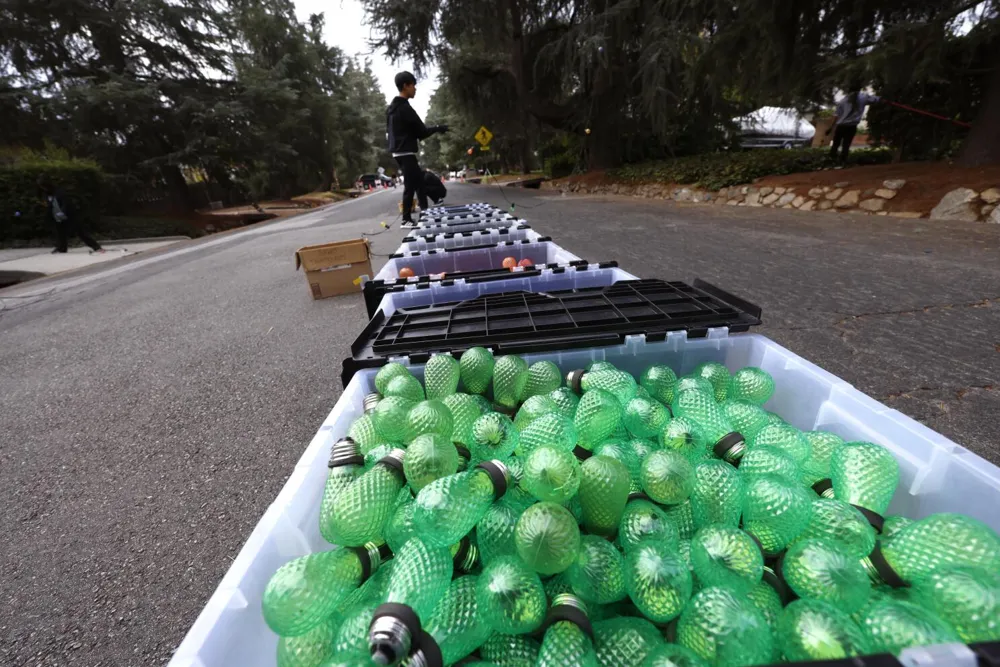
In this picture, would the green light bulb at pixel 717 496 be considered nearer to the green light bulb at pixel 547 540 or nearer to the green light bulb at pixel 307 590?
the green light bulb at pixel 547 540

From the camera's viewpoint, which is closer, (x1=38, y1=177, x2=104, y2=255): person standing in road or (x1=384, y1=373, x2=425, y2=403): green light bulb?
(x1=384, y1=373, x2=425, y2=403): green light bulb

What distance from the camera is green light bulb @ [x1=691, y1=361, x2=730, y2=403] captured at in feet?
4.95

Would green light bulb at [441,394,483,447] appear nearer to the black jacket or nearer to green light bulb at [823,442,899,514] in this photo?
green light bulb at [823,442,899,514]

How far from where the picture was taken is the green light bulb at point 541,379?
154 cm

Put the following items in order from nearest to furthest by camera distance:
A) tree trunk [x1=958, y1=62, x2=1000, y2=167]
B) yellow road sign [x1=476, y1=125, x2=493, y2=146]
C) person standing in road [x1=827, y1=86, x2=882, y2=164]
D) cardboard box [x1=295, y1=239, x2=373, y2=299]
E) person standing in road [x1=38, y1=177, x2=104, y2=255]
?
1. cardboard box [x1=295, y1=239, x2=373, y2=299]
2. tree trunk [x1=958, y1=62, x2=1000, y2=167]
3. person standing in road [x1=827, y1=86, x2=882, y2=164]
4. person standing in road [x1=38, y1=177, x2=104, y2=255]
5. yellow road sign [x1=476, y1=125, x2=493, y2=146]

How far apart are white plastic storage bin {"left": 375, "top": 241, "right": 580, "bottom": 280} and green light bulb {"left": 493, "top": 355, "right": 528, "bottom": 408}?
1.83 metres

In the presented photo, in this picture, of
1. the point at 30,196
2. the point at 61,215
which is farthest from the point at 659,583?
the point at 30,196

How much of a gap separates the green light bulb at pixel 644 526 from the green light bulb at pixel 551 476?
14cm

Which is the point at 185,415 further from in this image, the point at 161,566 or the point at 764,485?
the point at 764,485

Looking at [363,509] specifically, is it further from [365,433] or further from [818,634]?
[818,634]

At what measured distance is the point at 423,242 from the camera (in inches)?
146

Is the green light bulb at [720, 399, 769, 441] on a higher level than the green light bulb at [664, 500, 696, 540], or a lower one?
higher

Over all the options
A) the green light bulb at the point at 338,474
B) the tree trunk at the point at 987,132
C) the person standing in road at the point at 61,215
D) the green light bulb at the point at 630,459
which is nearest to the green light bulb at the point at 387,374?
the green light bulb at the point at 338,474

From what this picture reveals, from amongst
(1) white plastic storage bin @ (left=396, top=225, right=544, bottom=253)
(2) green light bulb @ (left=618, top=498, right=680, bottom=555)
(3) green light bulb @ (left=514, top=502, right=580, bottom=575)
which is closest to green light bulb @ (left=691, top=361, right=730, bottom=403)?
(2) green light bulb @ (left=618, top=498, right=680, bottom=555)
